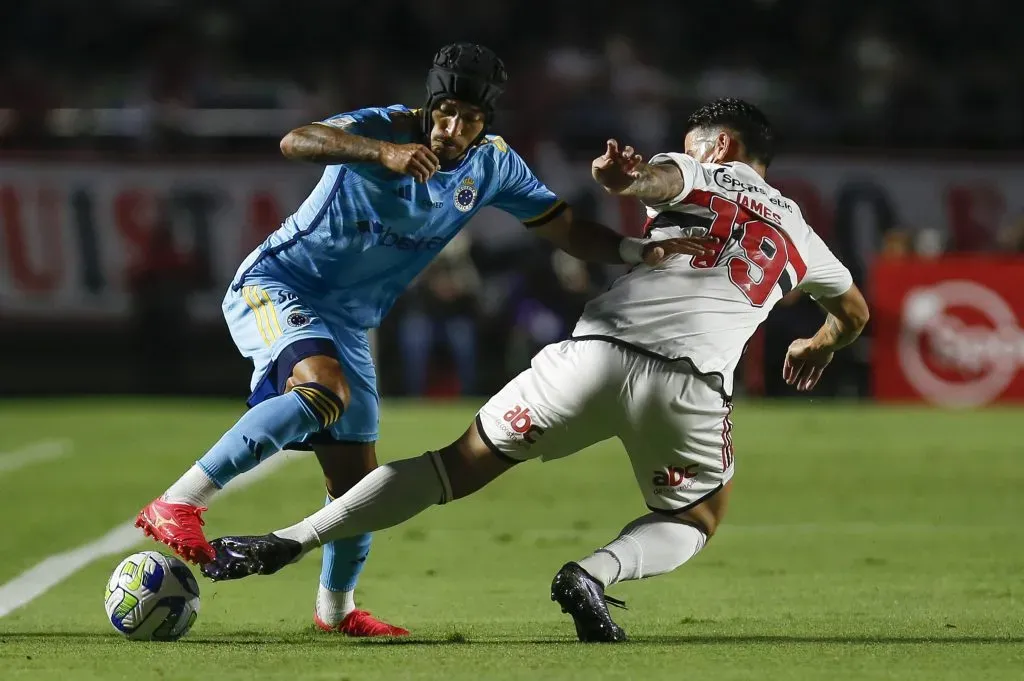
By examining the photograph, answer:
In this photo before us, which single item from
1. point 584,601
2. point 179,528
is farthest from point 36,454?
point 584,601

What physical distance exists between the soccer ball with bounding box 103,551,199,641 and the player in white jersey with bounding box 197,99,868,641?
52 cm

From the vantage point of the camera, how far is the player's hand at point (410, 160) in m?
5.30

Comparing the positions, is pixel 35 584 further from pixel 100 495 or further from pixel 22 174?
pixel 22 174

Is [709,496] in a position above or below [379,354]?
above

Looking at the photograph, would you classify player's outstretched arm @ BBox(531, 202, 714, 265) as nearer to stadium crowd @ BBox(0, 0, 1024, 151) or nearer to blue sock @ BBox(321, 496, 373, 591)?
blue sock @ BBox(321, 496, 373, 591)

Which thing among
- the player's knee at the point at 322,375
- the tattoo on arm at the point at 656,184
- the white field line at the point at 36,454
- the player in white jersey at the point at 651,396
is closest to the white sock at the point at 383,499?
the player in white jersey at the point at 651,396

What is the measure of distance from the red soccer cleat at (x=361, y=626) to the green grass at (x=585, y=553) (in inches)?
4.1

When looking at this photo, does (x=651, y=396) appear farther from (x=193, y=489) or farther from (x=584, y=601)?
(x=193, y=489)

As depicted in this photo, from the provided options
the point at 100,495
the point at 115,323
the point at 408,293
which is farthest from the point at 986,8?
the point at 100,495

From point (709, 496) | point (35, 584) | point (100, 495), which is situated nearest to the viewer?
point (709, 496)

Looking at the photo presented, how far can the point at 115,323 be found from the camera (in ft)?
64.5

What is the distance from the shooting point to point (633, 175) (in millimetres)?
5215

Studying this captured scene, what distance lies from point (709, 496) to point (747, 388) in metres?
13.6

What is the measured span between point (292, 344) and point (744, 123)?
174 cm
